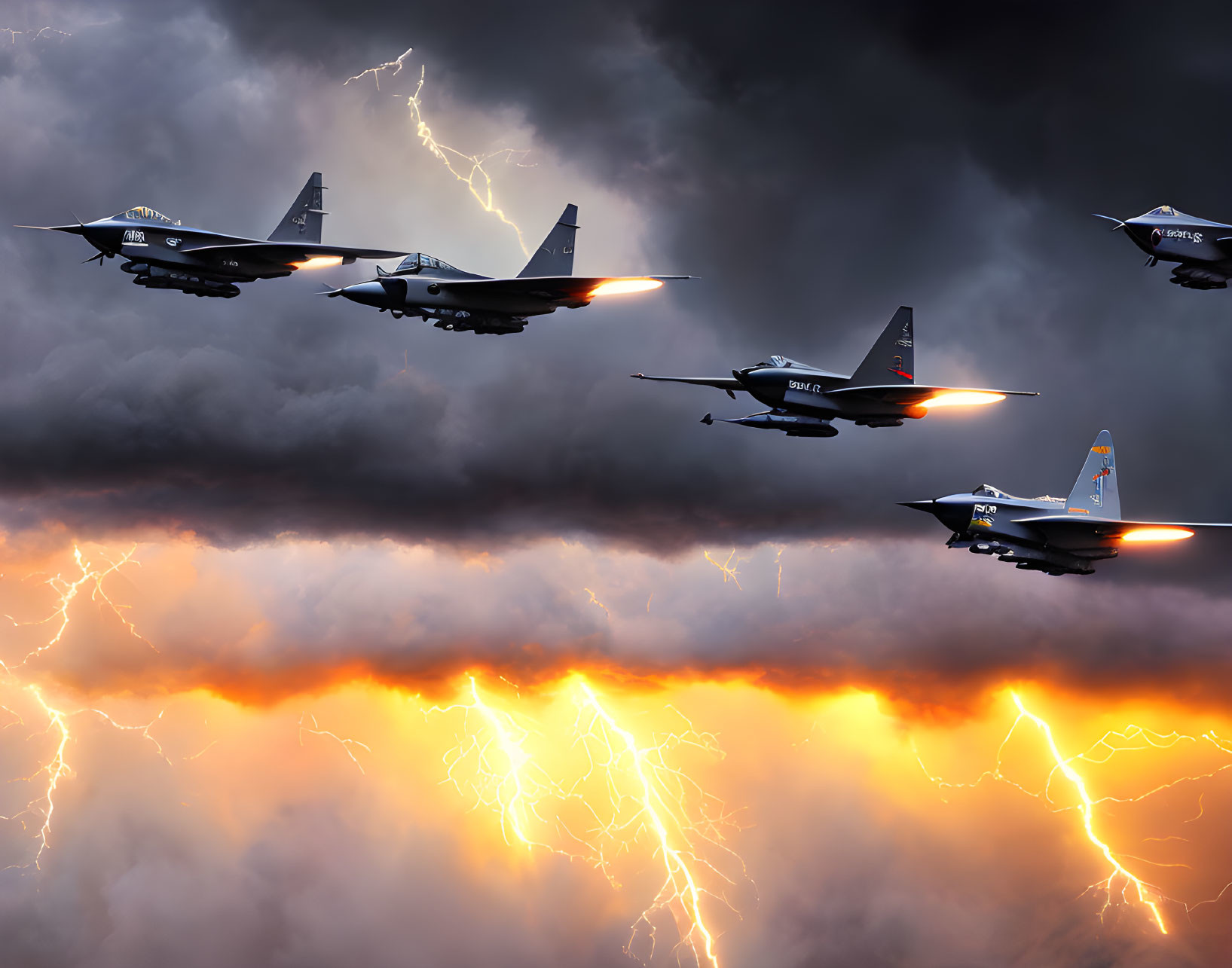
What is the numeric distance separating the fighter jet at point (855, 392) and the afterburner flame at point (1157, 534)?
19081 millimetres

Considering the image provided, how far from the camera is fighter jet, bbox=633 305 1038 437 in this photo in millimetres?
90688

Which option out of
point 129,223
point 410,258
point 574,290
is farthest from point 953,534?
point 129,223

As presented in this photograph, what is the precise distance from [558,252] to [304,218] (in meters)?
24.0

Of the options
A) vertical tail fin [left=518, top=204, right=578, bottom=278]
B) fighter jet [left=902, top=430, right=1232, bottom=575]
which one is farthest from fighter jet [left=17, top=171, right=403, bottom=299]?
fighter jet [left=902, top=430, right=1232, bottom=575]

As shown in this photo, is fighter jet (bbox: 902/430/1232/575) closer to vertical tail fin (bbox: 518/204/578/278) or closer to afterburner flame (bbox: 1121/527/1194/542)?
afterburner flame (bbox: 1121/527/1194/542)

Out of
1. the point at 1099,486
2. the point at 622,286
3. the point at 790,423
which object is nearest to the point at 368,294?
the point at 622,286

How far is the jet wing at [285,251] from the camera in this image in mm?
88188

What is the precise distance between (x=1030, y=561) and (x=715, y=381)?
3382 cm

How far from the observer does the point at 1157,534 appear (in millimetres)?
95188

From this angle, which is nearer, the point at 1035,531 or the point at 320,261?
the point at 320,261

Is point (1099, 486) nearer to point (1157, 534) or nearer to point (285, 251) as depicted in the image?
point (1157, 534)

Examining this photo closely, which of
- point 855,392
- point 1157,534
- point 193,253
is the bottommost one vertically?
point 1157,534

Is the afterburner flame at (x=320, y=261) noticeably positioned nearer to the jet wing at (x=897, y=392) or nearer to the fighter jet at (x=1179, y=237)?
the jet wing at (x=897, y=392)

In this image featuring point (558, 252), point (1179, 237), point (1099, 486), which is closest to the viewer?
point (1179, 237)
